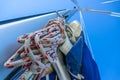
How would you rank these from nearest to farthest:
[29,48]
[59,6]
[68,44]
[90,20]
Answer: [29,48] < [68,44] < [59,6] < [90,20]

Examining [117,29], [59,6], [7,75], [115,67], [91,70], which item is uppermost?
[59,6]

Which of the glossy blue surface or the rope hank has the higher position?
the rope hank

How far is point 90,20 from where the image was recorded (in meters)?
1.19

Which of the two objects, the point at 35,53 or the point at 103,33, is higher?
the point at 35,53

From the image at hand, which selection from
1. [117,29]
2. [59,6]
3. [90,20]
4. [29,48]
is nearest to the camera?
[29,48]

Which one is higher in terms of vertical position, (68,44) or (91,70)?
(68,44)

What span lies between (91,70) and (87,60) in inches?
1.6

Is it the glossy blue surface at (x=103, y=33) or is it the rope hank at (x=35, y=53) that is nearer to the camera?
the rope hank at (x=35, y=53)

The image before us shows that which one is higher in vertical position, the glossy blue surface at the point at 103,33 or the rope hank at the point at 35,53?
the rope hank at the point at 35,53

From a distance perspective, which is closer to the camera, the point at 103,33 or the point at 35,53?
the point at 35,53

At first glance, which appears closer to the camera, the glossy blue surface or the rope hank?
the rope hank

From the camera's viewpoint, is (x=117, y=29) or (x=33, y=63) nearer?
(x=33, y=63)

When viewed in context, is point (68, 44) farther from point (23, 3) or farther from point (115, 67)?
point (115, 67)

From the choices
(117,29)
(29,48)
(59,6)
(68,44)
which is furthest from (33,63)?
(117,29)
